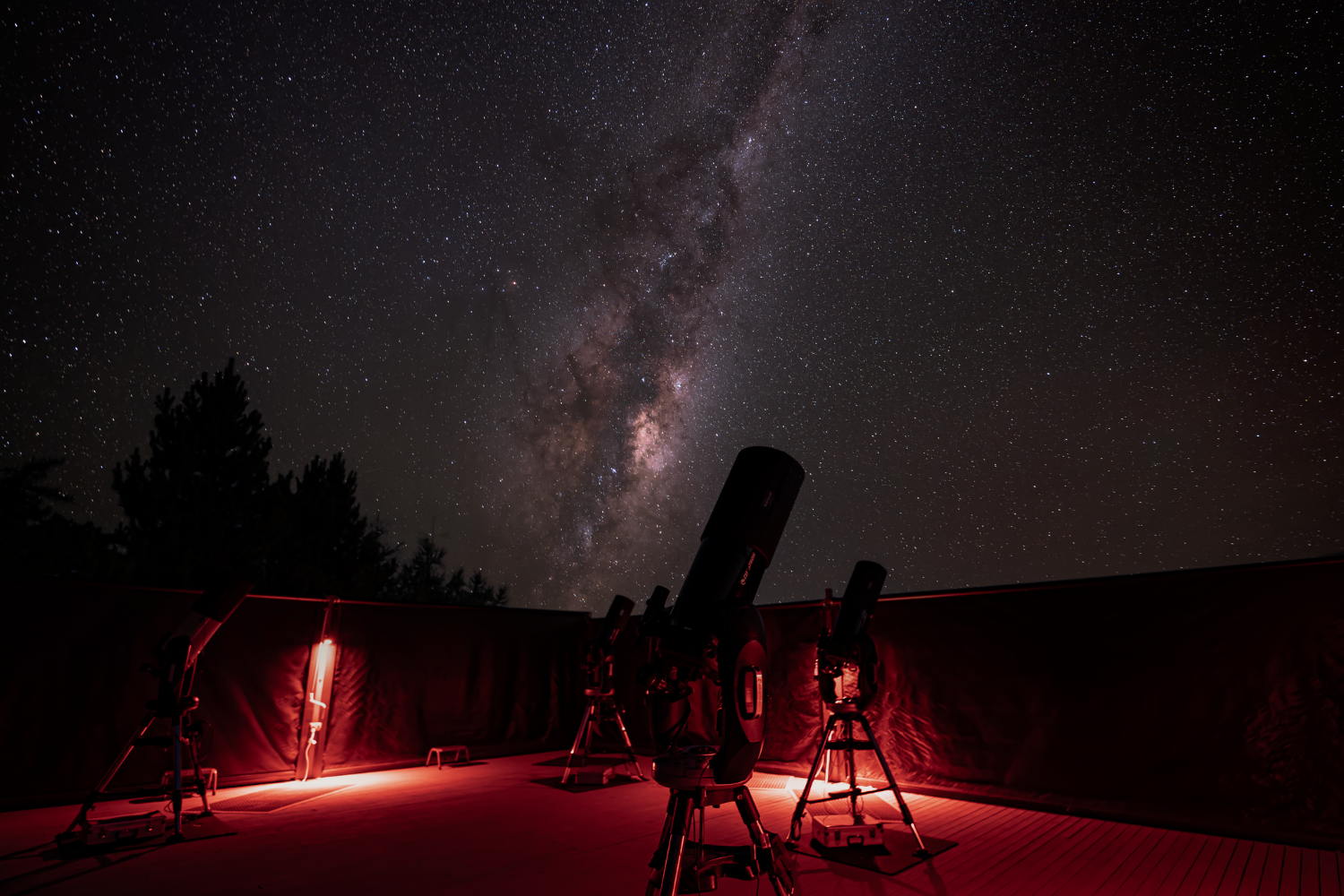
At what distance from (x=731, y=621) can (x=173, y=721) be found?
564cm

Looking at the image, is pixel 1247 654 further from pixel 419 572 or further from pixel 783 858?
pixel 419 572

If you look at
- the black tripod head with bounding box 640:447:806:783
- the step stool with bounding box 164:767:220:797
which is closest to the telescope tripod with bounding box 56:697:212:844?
the step stool with bounding box 164:767:220:797

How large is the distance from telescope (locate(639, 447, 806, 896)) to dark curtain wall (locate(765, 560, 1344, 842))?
5381 millimetres

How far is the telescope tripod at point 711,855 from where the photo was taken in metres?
2.34

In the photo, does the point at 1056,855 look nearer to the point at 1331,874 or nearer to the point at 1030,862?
the point at 1030,862

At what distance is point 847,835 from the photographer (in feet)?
16.1

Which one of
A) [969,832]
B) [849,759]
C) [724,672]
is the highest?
[724,672]

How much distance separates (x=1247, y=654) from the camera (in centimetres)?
575

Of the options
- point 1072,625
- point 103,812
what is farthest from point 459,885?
point 1072,625

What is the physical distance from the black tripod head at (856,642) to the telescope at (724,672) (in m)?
2.87

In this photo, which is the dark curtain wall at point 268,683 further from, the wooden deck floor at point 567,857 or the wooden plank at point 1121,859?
the wooden plank at point 1121,859

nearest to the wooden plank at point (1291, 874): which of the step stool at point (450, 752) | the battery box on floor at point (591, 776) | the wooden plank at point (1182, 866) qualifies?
the wooden plank at point (1182, 866)

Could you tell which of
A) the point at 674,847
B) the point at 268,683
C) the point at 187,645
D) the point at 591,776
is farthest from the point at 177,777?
the point at 674,847

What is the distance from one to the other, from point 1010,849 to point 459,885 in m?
4.23
